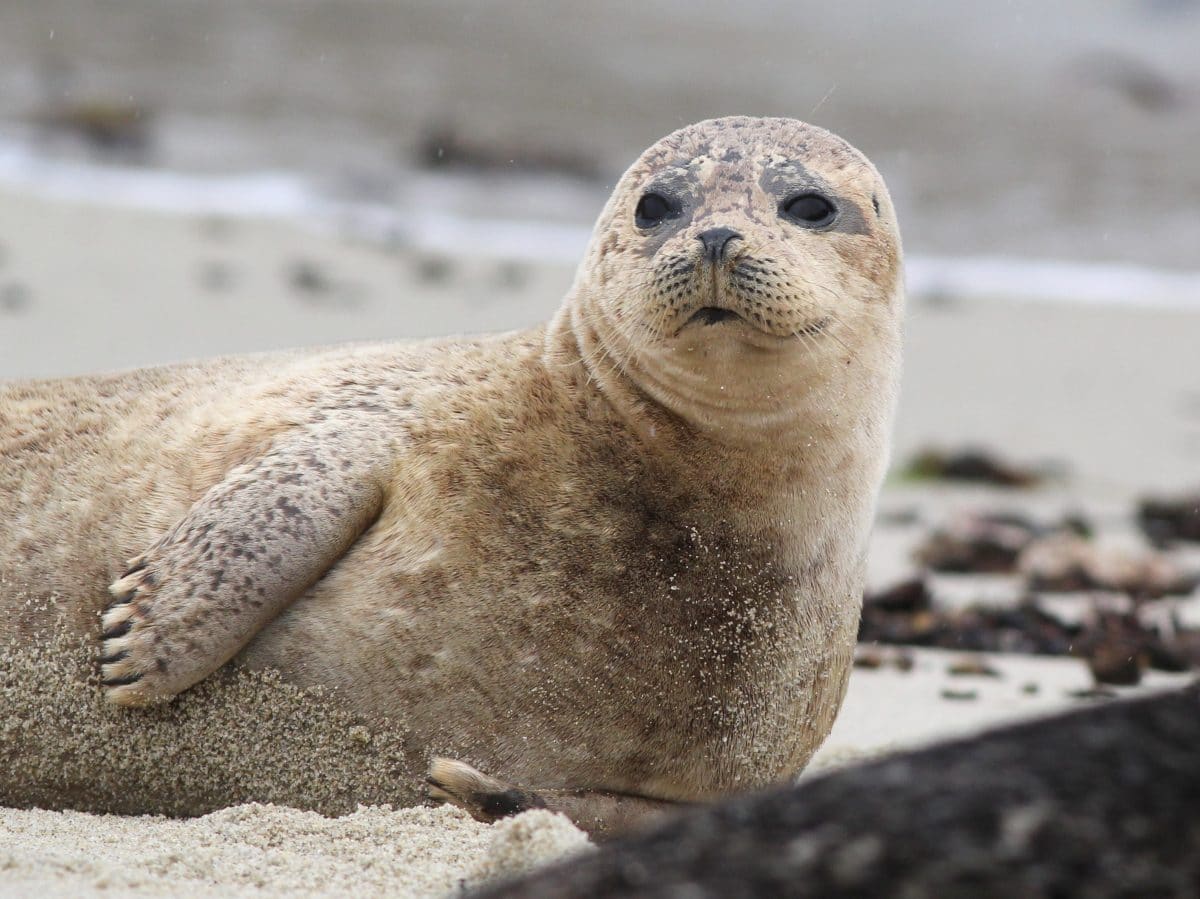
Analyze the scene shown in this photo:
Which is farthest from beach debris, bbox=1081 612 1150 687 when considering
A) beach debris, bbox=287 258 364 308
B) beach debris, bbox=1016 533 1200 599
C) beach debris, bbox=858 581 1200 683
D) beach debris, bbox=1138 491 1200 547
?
beach debris, bbox=287 258 364 308

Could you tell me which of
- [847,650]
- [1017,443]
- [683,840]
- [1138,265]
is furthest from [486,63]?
[683,840]

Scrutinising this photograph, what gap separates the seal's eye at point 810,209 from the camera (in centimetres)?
362

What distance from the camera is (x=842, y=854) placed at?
5.45 feet

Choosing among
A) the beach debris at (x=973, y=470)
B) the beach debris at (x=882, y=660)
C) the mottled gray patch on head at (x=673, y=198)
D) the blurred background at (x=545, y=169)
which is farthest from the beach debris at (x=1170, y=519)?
the mottled gray patch on head at (x=673, y=198)

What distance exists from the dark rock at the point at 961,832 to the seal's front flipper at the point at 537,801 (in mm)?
1479

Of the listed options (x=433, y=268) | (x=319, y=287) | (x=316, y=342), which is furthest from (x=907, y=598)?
(x=433, y=268)

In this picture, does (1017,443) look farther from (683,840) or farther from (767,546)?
(683,840)

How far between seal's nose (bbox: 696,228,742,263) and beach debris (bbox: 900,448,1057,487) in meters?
6.00

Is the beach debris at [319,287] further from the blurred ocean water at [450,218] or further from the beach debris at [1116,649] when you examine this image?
the beach debris at [1116,649]

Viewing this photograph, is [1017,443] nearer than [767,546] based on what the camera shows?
No

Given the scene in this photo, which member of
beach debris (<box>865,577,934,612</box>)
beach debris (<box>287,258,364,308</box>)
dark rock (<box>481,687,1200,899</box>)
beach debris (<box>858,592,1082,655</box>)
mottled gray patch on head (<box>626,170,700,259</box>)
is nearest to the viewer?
dark rock (<box>481,687,1200,899</box>)

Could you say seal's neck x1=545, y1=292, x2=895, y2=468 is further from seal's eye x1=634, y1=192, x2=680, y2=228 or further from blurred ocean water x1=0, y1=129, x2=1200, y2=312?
blurred ocean water x1=0, y1=129, x2=1200, y2=312

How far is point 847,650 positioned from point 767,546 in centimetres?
42

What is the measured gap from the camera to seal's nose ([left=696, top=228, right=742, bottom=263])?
10.8 feet
